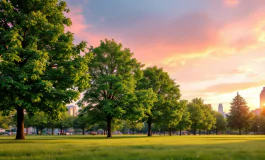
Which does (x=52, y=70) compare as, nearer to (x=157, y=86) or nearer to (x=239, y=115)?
(x=157, y=86)

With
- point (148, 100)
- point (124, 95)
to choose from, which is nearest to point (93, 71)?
point (124, 95)

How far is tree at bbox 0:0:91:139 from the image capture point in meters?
23.5

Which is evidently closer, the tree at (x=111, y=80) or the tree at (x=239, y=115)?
→ the tree at (x=111, y=80)

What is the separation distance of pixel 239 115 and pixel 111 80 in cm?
9020

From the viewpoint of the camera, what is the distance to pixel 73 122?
432ft

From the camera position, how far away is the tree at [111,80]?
42.9 m

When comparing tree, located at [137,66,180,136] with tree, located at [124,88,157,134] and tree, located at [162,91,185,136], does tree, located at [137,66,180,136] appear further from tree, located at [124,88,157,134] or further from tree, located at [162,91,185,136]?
tree, located at [124,88,157,134]

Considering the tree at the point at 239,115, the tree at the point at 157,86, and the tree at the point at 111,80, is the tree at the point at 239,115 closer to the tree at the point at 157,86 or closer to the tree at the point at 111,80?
the tree at the point at 157,86

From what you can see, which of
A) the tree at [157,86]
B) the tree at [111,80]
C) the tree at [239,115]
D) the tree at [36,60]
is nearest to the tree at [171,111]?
the tree at [157,86]

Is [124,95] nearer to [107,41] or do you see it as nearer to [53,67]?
[107,41]

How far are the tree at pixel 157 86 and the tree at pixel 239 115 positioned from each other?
205ft

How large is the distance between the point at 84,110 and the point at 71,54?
64.3ft

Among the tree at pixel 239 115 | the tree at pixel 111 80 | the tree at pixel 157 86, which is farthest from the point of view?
the tree at pixel 239 115

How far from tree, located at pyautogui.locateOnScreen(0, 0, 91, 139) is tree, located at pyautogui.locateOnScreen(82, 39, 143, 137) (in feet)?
45.7
